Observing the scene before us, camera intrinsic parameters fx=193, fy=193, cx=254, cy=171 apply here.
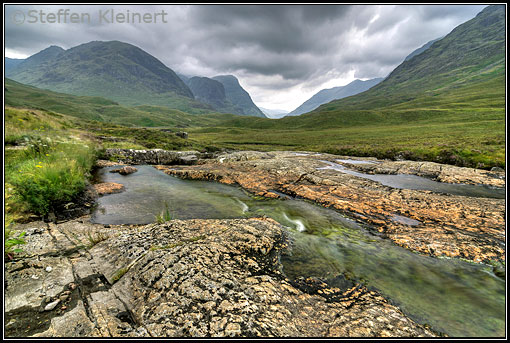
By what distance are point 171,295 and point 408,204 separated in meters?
15.5

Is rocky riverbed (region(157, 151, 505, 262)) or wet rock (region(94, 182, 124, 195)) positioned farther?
wet rock (region(94, 182, 124, 195))

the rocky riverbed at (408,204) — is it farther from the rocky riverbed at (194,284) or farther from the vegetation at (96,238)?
the vegetation at (96,238)

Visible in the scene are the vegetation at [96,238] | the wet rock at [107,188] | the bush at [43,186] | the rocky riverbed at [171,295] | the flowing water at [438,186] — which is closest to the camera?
the rocky riverbed at [171,295]

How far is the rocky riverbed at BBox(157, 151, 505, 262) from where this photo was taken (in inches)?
364

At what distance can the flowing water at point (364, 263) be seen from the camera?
6.02 metres

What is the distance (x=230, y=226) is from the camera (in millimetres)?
9422

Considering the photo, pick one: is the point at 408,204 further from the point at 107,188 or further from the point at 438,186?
the point at 107,188

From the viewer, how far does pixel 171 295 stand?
200 inches

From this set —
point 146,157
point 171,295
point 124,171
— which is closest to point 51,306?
point 171,295

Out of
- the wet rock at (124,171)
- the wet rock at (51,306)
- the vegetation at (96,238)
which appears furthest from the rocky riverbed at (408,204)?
the wet rock at (51,306)

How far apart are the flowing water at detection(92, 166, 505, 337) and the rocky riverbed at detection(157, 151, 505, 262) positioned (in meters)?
0.78

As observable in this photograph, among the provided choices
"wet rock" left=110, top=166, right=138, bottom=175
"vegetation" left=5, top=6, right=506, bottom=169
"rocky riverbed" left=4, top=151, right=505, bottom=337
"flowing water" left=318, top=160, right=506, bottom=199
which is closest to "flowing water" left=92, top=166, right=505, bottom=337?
"rocky riverbed" left=4, top=151, right=505, bottom=337

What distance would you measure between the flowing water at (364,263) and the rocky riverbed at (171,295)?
37.0 inches

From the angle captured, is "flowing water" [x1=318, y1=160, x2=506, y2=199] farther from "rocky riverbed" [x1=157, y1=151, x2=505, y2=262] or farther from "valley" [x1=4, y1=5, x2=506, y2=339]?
"valley" [x1=4, y1=5, x2=506, y2=339]
